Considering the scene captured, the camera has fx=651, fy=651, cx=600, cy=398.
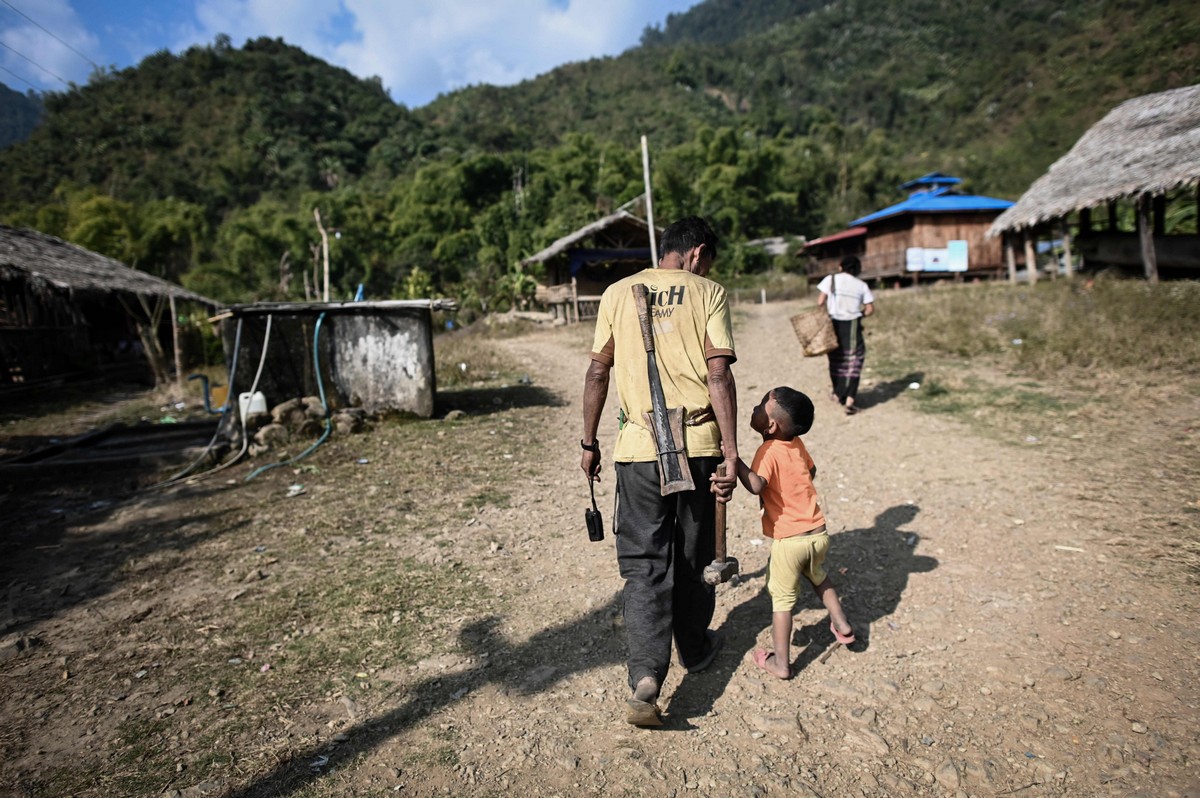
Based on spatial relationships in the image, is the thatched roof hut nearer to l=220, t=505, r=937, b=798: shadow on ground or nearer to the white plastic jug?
the white plastic jug

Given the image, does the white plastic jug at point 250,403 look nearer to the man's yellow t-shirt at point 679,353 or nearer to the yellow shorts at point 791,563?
the man's yellow t-shirt at point 679,353

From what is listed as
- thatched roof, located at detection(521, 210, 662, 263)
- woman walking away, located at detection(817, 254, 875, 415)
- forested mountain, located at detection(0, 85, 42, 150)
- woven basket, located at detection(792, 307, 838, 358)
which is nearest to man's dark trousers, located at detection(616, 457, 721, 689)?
woven basket, located at detection(792, 307, 838, 358)

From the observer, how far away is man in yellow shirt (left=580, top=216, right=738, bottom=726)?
2.41 metres

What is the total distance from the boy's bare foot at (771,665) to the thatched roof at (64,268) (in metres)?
15.8

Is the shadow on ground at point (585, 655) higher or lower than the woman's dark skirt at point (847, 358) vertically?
lower

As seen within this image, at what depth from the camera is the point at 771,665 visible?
2.78 m

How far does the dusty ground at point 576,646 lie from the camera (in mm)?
2264

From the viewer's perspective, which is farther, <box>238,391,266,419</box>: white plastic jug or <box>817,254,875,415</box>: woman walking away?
<box>238,391,266,419</box>: white plastic jug

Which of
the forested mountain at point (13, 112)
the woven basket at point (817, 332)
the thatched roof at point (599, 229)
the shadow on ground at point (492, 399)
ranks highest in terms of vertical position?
the forested mountain at point (13, 112)

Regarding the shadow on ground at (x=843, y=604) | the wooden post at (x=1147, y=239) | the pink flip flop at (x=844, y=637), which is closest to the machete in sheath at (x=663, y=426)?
the shadow on ground at (x=843, y=604)

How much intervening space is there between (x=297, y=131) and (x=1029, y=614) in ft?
260

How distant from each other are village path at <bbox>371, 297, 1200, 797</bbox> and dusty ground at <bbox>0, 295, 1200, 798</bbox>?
12 millimetres

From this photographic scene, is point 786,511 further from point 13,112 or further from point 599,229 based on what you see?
point 13,112

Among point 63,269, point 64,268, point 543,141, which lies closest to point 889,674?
point 63,269
